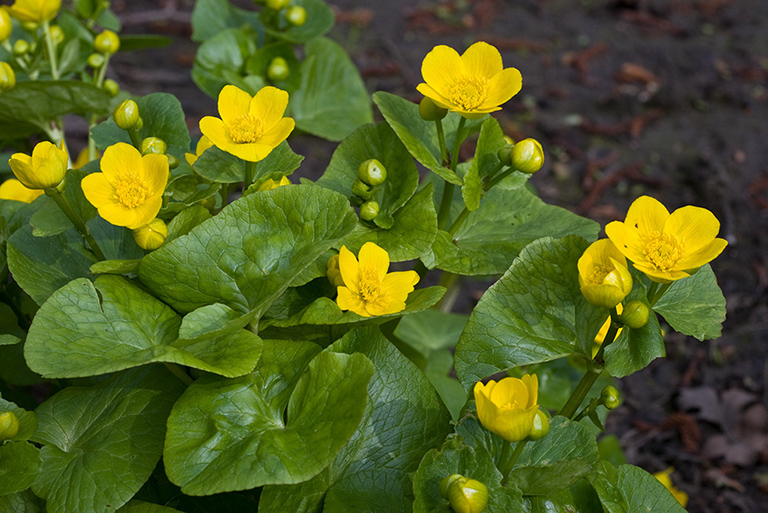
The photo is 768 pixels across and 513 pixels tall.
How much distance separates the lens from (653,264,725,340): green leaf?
50.5 inches

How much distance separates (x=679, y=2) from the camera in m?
5.06

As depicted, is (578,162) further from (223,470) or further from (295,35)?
(223,470)

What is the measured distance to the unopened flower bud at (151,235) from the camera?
4.26 feet

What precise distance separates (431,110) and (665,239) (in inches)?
20.4

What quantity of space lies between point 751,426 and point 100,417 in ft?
8.75

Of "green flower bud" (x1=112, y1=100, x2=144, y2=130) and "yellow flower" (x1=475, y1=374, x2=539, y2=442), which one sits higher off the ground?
"green flower bud" (x1=112, y1=100, x2=144, y2=130)

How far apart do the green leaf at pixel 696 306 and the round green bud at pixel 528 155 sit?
1.17 feet

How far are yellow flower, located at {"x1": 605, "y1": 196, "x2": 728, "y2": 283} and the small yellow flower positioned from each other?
141 cm

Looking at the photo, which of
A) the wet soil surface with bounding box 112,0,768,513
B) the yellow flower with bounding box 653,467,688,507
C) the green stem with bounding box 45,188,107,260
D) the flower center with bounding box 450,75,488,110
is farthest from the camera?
the wet soil surface with bounding box 112,0,768,513

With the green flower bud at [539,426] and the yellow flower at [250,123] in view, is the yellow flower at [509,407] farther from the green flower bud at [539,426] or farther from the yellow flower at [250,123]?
the yellow flower at [250,123]

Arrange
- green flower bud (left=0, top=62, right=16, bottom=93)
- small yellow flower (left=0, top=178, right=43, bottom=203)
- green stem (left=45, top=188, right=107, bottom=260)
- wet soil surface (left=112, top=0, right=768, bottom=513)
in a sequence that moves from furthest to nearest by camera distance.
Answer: wet soil surface (left=112, top=0, right=768, bottom=513) → small yellow flower (left=0, top=178, right=43, bottom=203) → green flower bud (left=0, top=62, right=16, bottom=93) → green stem (left=45, top=188, right=107, bottom=260)

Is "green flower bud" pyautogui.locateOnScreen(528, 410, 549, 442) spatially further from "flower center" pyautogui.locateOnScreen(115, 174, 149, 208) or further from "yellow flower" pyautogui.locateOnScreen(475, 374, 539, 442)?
"flower center" pyautogui.locateOnScreen(115, 174, 149, 208)

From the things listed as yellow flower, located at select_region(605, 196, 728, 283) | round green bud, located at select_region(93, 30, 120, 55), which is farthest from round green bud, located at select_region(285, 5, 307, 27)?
yellow flower, located at select_region(605, 196, 728, 283)

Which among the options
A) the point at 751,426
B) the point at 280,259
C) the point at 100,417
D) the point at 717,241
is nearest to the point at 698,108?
the point at 751,426
